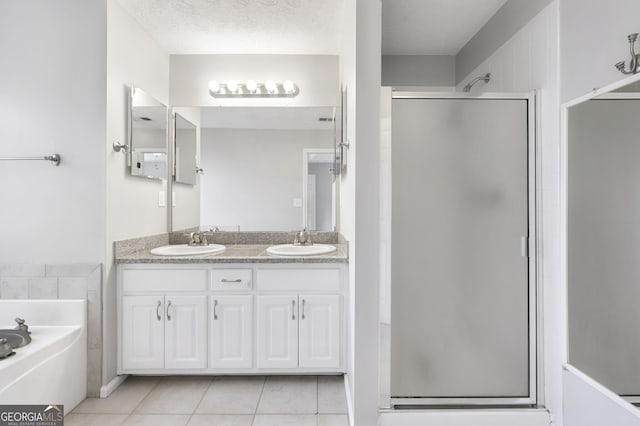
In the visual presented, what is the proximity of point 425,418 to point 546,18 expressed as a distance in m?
2.19

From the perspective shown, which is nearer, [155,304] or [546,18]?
[546,18]

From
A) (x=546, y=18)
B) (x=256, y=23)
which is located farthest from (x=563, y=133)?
(x=256, y=23)

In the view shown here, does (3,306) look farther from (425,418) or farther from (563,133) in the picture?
(563,133)

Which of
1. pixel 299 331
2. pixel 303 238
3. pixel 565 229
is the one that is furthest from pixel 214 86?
pixel 565 229

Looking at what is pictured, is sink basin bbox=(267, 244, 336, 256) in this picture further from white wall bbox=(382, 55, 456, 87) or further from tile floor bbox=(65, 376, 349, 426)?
white wall bbox=(382, 55, 456, 87)

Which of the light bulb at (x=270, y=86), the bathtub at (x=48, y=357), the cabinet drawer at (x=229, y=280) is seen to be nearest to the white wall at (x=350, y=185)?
the light bulb at (x=270, y=86)

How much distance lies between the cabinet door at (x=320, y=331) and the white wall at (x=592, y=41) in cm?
173

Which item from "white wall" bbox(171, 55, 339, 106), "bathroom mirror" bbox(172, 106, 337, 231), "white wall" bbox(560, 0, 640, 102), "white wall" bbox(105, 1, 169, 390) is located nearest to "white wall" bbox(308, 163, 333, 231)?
"bathroom mirror" bbox(172, 106, 337, 231)

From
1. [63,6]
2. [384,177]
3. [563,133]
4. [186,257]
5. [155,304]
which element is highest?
[63,6]

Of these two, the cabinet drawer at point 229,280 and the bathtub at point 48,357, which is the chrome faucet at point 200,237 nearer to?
the cabinet drawer at point 229,280

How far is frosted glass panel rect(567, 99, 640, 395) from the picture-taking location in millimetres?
1462

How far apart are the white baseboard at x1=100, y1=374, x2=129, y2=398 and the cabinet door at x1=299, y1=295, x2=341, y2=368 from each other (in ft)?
3.88

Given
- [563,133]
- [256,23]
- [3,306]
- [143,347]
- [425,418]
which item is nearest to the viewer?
[563,133]

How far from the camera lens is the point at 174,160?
3033 millimetres
